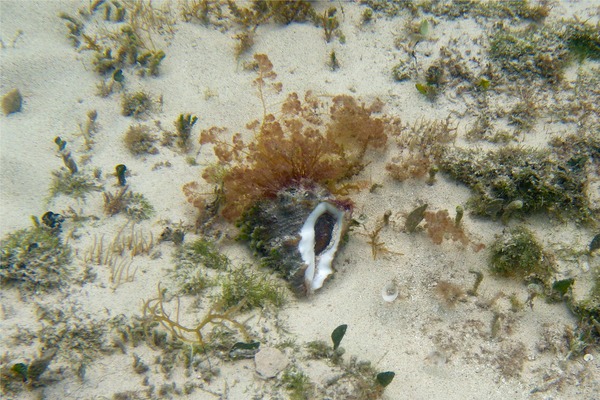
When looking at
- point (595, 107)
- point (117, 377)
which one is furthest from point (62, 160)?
point (595, 107)

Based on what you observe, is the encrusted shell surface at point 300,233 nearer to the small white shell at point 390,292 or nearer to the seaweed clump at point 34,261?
the small white shell at point 390,292

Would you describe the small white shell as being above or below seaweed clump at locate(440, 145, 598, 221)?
below

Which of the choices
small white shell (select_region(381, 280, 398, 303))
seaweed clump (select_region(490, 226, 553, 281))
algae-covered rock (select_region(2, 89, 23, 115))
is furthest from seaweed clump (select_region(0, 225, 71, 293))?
seaweed clump (select_region(490, 226, 553, 281))

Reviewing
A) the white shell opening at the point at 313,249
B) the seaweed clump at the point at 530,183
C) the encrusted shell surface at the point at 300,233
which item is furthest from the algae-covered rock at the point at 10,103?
the seaweed clump at the point at 530,183

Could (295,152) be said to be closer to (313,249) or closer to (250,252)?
(313,249)

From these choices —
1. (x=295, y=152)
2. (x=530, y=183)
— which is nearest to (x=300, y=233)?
(x=295, y=152)

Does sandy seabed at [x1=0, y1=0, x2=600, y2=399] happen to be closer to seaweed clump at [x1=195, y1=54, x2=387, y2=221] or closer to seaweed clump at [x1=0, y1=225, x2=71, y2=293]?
seaweed clump at [x1=0, y1=225, x2=71, y2=293]

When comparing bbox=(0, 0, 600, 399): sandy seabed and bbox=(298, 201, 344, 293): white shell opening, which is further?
bbox=(298, 201, 344, 293): white shell opening
